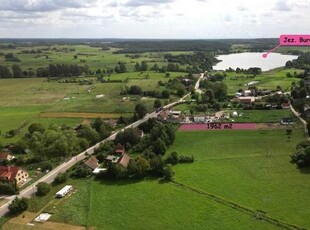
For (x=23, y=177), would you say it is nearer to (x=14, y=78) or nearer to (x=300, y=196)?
(x=300, y=196)

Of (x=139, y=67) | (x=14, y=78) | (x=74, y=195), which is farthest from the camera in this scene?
(x=139, y=67)

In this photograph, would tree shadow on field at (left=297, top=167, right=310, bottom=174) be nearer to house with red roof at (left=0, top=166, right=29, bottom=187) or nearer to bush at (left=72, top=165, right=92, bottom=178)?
bush at (left=72, top=165, right=92, bottom=178)

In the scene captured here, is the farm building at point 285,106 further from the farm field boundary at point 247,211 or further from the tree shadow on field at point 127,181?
the farm field boundary at point 247,211

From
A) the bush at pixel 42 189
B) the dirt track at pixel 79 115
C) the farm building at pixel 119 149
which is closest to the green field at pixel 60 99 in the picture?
the dirt track at pixel 79 115

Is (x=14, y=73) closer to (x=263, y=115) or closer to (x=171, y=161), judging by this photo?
(x=263, y=115)

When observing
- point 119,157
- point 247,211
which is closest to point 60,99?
point 119,157

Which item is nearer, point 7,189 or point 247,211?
point 247,211

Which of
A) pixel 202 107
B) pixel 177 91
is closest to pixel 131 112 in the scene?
pixel 202 107
